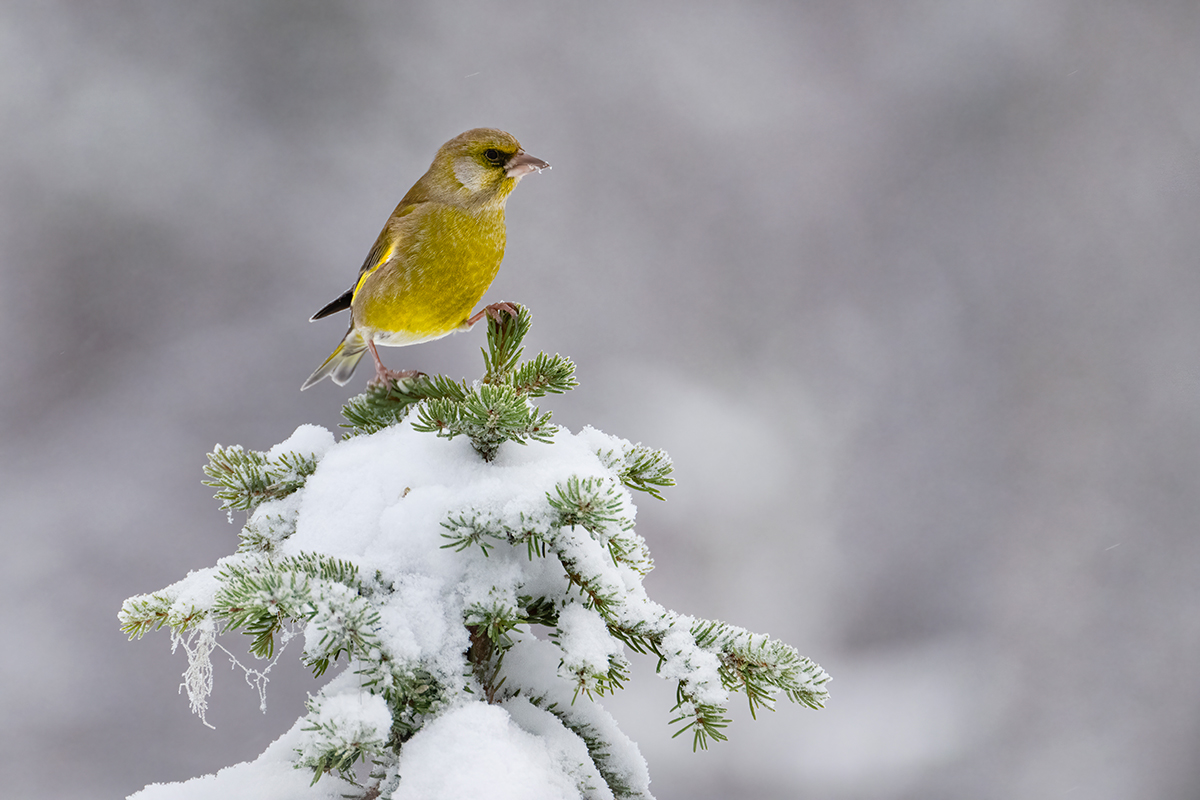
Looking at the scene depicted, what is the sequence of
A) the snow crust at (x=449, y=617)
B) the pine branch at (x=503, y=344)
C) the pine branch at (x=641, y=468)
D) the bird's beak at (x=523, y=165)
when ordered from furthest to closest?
1. the bird's beak at (x=523, y=165)
2. the pine branch at (x=503, y=344)
3. the pine branch at (x=641, y=468)
4. the snow crust at (x=449, y=617)

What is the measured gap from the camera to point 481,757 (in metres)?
0.74

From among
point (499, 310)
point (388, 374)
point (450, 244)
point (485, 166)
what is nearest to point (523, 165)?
point (485, 166)

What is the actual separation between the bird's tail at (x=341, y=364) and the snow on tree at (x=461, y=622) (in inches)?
29.7

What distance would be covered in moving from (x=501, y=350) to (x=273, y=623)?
53cm

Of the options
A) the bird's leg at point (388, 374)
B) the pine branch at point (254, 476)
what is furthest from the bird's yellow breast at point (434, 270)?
the pine branch at point (254, 476)

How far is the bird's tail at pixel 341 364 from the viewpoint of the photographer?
1.78 m

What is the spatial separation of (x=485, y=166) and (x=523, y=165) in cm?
7

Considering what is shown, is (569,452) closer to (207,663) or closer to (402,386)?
(402,386)

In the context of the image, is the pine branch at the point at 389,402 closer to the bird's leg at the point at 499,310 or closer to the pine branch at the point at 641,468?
the bird's leg at the point at 499,310

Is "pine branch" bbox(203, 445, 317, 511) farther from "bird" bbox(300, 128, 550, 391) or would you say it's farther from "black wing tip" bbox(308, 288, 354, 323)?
"black wing tip" bbox(308, 288, 354, 323)

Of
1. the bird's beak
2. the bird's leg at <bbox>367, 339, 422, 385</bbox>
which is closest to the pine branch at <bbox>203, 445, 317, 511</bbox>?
the bird's leg at <bbox>367, 339, 422, 385</bbox>

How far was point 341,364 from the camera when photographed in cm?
187

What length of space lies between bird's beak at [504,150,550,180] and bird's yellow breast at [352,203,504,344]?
0.08 metres

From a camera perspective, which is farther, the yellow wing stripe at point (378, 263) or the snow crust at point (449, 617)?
the yellow wing stripe at point (378, 263)
